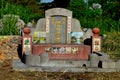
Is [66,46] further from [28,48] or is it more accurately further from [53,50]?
[28,48]

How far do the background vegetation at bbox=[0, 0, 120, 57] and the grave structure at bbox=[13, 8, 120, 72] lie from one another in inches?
93.4

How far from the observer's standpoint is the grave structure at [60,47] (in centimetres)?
1160

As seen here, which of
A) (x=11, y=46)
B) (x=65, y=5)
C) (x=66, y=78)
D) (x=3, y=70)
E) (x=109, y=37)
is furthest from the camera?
(x=65, y=5)

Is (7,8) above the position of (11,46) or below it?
above

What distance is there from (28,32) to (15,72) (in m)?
2.15

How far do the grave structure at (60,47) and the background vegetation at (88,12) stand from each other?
2372 millimetres

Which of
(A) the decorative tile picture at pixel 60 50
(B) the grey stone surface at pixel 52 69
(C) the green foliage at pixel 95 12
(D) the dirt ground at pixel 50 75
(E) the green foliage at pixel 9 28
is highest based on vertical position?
(C) the green foliage at pixel 95 12

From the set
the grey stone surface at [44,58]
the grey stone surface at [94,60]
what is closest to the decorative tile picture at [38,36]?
the grey stone surface at [44,58]

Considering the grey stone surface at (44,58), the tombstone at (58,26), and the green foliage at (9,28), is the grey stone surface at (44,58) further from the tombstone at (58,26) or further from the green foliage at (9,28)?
the green foliage at (9,28)

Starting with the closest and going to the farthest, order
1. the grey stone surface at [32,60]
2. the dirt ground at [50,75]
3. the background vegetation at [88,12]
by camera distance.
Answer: the dirt ground at [50,75], the grey stone surface at [32,60], the background vegetation at [88,12]

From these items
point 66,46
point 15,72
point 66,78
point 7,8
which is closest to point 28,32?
point 66,46

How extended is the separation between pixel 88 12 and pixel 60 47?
11667 mm

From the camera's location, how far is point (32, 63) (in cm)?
1161

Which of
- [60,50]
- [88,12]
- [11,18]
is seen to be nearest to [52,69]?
[60,50]
